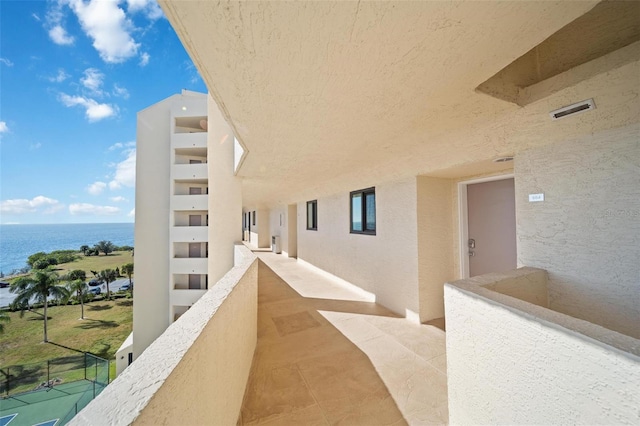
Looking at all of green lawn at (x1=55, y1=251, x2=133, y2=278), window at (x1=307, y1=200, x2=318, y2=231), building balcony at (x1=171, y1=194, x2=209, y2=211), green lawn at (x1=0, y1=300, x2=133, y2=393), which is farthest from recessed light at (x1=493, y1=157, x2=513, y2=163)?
green lawn at (x1=55, y1=251, x2=133, y2=278)

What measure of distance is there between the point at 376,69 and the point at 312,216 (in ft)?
22.5

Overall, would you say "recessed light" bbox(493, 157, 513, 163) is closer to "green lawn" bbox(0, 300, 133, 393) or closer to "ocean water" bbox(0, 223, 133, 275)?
"green lawn" bbox(0, 300, 133, 393)

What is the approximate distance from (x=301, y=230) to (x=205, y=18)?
7.85 meters

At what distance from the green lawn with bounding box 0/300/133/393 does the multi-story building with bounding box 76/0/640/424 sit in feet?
70.5

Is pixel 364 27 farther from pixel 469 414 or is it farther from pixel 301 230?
pixel 301 230

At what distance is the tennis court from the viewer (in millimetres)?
9781

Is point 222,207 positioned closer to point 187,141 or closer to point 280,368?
point 280,368

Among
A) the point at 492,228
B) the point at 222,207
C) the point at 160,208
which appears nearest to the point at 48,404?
the point at 160,208

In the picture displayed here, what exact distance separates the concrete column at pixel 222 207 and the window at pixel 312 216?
101 inches

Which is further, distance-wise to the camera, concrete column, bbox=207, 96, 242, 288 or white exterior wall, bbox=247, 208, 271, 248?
white exterior wall, bbox=247, 208, 271, 248

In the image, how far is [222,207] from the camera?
652 cm

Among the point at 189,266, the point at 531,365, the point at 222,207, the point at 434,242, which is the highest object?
the point at 222,207

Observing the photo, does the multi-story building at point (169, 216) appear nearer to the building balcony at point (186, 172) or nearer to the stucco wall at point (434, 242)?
the building balcony at point (186, 172)

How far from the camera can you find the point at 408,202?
410 cm
